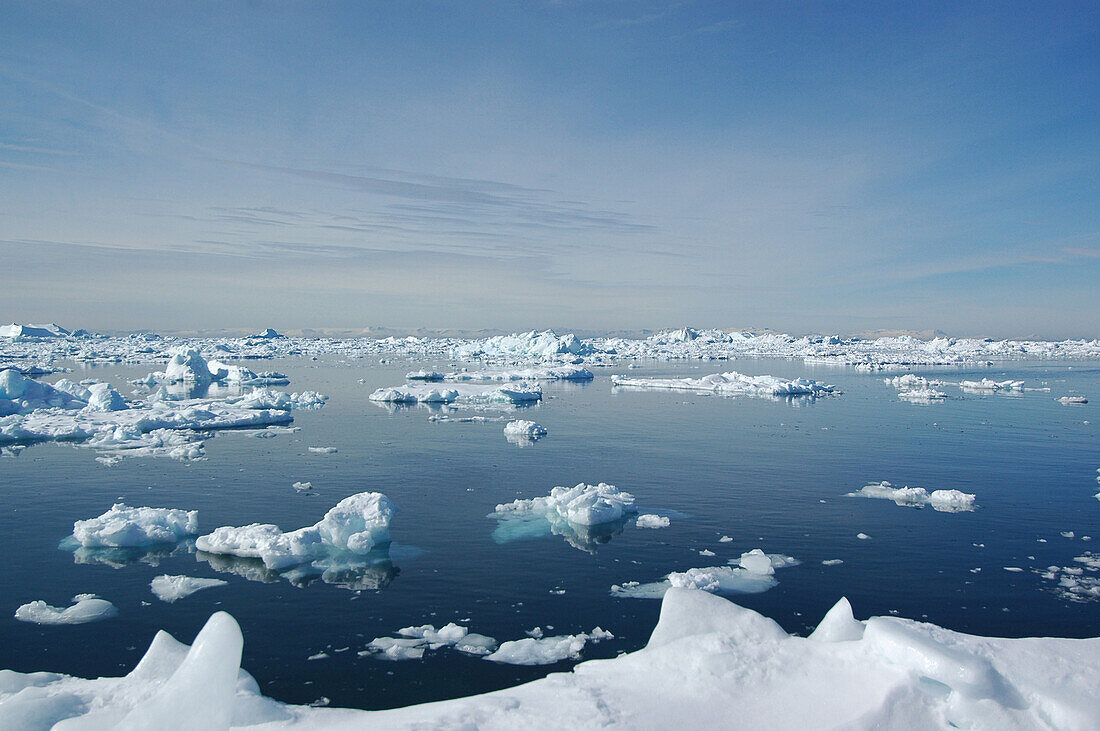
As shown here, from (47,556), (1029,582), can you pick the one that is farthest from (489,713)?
(47,556)

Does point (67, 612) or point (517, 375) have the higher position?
point (517, 375)

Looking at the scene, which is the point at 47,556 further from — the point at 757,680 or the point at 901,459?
the point at 901,459

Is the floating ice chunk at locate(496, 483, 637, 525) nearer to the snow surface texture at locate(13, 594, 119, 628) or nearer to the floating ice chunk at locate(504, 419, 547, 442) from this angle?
the snow surface texture at locate(13, 594, 119, 628)

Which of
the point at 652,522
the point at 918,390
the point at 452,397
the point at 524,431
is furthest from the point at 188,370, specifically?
the point at 918,390

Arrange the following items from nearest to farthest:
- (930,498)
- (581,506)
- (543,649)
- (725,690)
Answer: (725,690), (543,649), (581,506), (930,498)

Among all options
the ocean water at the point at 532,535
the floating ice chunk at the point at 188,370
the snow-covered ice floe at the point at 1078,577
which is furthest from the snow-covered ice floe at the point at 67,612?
the floating ice chunk at the point at 188,370

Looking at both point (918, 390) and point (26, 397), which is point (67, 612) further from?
point (918, 390)

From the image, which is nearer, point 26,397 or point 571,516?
point 571,516
